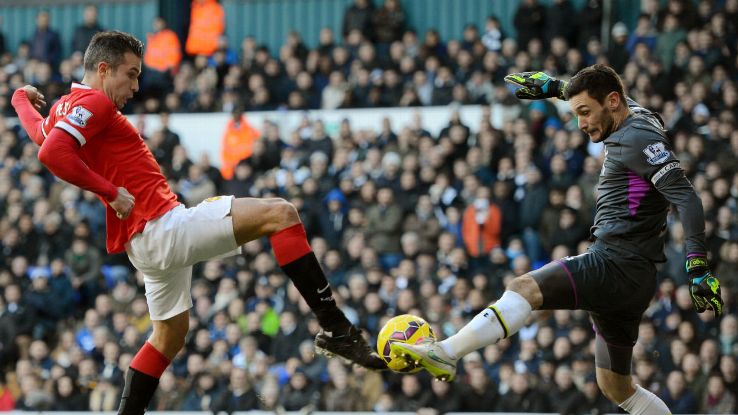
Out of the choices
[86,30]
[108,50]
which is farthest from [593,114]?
Result: [86,30]

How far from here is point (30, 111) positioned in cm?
799

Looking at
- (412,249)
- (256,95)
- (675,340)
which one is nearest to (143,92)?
(256,95)

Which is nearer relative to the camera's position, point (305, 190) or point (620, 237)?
point (620, 237)

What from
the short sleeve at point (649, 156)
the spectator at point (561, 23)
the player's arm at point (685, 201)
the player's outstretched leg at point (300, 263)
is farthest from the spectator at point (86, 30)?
the player's arm at point (685, 201)

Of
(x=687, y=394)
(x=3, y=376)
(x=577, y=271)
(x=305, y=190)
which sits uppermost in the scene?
(x=577, y=271)

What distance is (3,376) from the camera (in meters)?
15.9

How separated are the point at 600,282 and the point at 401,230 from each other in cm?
798

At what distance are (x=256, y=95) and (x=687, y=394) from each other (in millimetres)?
8644

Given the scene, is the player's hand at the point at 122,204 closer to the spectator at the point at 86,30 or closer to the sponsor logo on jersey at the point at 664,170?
the sponsor logo on jersey at the point at 664,170

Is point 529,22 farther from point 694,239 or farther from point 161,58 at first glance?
point 694,239

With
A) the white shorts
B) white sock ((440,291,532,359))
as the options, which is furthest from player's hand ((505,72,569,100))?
the white shorts

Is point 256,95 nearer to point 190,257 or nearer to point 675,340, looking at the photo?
point 675,340

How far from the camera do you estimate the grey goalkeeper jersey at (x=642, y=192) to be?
23.3 ft

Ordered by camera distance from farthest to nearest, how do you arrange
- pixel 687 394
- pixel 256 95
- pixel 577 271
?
pixel 256 95 < pixel 687 394 < pixel 577 271
